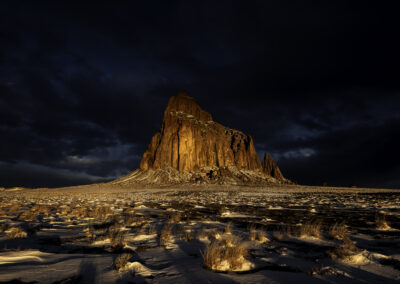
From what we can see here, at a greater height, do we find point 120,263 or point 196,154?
point 196,154

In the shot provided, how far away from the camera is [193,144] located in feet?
403

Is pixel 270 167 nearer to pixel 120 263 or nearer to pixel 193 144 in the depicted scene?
pixel 193 144

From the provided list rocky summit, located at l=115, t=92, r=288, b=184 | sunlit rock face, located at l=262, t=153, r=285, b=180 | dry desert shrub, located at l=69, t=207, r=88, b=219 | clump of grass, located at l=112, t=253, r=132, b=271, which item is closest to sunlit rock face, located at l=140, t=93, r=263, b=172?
rocky summit, located at l=115, t=92, r=288, b=184

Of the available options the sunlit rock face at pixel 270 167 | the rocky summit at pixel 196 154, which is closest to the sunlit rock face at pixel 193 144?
the rocky summit at pixel 196 154

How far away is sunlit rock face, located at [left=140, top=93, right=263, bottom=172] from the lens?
115m

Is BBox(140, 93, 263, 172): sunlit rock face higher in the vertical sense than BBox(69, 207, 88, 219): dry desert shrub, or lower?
higher

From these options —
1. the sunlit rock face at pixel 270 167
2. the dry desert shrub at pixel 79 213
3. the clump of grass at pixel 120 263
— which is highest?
the sunlit rock face at pixel 270 167

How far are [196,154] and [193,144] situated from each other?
6518mm

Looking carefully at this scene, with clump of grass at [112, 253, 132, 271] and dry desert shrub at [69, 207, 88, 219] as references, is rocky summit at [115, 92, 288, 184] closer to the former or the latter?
dry desert shrub at [69, 207, 88, 219]

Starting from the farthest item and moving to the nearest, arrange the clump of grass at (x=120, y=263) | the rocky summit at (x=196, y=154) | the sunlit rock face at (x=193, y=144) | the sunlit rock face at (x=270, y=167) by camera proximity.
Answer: the sunlit rock face at (x=270, y=167) → the sunlit rock face at (x=193, y=144) → the rocky summit at (x=196, y=154) → the clump of grass at (x=120, y=263)

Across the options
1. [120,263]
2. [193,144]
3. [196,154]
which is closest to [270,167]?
[196,154]

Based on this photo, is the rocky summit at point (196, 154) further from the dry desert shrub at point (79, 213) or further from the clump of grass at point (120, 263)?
the clump of grass at point (120, 263)

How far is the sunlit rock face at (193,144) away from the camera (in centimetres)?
11494

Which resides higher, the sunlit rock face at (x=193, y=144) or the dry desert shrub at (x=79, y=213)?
the sunlit rock face at (x=193, y=144)
